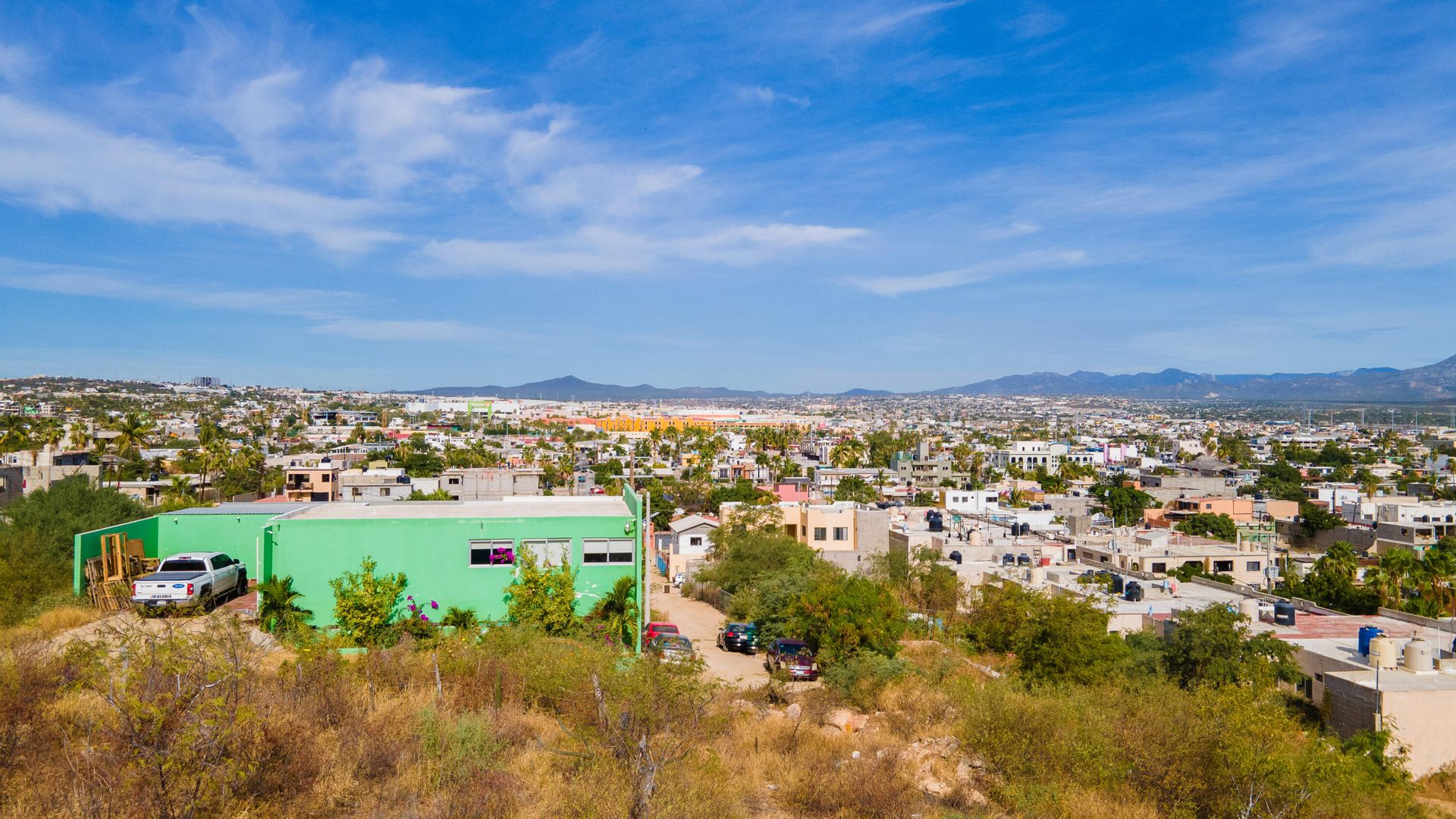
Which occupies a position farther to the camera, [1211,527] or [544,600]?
[1211,527]

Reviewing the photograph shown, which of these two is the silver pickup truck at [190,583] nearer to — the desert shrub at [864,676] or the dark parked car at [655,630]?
the dark parked car at [655,630]

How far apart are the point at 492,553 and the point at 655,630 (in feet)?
16.4

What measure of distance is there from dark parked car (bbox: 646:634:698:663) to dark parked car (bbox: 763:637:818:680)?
203cm

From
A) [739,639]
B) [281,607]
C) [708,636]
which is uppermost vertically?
[281,607]

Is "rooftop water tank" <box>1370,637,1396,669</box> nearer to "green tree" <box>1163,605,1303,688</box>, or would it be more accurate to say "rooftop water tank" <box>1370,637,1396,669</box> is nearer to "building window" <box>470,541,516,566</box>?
"green tree" <box>1163,605,1303,688</box>

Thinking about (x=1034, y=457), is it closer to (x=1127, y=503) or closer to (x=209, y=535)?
(x=1127, y=503)

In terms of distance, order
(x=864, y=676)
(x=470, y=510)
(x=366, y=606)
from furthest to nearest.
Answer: (x=470, y=510), (x=864, y=676), (x=366, y=606)

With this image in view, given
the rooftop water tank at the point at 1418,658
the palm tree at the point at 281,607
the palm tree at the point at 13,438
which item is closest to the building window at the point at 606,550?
the palm tree at the point at 281,607

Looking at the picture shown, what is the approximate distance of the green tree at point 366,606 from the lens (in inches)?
631

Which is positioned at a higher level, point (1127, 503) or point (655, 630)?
point (655, 630)

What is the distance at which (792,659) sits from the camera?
19.9 meters

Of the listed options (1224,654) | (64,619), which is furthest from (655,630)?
(1224,654)

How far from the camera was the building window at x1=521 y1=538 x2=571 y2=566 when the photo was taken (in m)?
17.7

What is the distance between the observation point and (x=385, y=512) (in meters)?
18.7
